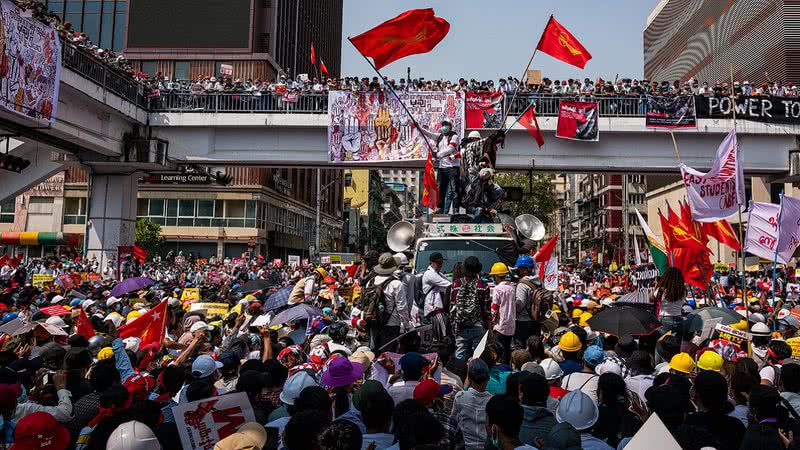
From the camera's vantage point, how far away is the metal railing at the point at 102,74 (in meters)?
21.5

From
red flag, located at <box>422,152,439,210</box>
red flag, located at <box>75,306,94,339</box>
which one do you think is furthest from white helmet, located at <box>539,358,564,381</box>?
red flag, located at <box>422,152,439,210</box>

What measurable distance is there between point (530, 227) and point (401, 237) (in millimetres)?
2289

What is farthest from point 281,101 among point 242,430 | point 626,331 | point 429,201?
point 242,430

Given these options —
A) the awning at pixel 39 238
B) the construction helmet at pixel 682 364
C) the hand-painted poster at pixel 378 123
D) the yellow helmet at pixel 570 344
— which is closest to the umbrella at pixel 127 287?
the yellow helmet at pixel 570 344

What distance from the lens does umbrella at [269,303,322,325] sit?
9.18 meters

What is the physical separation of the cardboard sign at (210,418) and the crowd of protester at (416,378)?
0.07m

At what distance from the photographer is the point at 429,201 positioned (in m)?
15.3

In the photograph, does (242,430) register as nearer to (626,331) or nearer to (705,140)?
(626,331)

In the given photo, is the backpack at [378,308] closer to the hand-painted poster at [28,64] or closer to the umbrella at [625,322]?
the umbrella at [625,322]

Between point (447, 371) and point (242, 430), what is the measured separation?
A: 2876mm

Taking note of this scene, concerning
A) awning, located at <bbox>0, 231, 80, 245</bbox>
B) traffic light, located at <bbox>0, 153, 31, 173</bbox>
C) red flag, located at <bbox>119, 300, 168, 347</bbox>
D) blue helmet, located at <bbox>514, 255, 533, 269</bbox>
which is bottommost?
red flag, located at <bbox>119, 300, 168, 347</bbox>

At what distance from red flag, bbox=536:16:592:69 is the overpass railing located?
9030 mm

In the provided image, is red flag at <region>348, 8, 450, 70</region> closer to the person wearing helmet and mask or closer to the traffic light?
the person wearing helmet and mask

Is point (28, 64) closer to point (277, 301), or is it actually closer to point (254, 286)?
point (254, 286)
